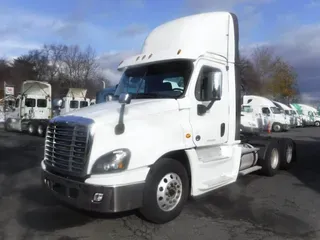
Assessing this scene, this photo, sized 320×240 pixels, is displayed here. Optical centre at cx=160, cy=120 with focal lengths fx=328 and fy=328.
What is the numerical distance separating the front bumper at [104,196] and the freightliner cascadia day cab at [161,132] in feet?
0.04

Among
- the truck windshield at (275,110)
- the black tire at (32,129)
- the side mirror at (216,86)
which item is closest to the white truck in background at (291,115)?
the truck windshield at (275,110)

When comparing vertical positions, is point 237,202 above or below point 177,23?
below

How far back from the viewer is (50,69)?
222ft

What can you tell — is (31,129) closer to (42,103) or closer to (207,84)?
(42,103)

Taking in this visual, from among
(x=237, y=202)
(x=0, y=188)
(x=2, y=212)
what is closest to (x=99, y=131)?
(x=2, y=212)

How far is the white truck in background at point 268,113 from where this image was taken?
28391mm

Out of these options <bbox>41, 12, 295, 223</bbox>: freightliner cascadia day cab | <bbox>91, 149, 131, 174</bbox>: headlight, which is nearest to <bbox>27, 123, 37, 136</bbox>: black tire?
<bbox>41, 12, 295, 223</bbox>: freightliner cascadia day cab

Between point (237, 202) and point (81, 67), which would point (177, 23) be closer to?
point (237, 202)

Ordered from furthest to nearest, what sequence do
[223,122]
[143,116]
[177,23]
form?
1. [177,23]
2. [223,122]
3. [143,116]

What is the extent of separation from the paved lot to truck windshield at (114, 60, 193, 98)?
210 centimetres

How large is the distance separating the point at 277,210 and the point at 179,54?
10.7 ft

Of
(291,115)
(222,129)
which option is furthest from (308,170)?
(291,115)

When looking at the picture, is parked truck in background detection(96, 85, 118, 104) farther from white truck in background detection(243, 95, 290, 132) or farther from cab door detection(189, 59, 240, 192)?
white truck in background detection(243, 95, 290, 132)

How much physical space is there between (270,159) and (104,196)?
18.3 ft
